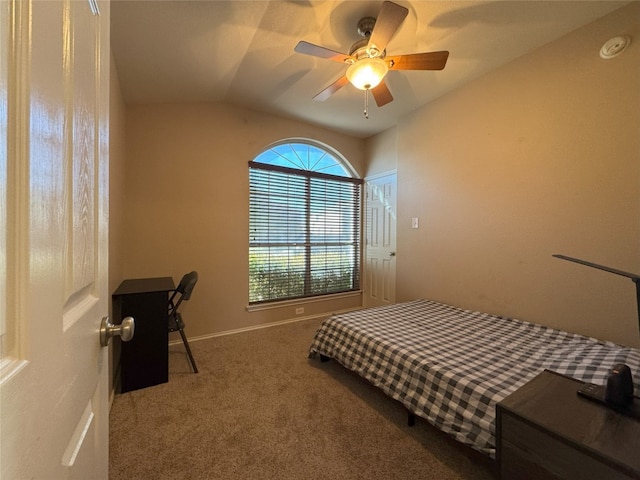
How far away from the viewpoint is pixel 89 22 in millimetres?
592

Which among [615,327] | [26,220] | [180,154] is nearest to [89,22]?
[26,220]

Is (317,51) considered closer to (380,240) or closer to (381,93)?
(381,93)

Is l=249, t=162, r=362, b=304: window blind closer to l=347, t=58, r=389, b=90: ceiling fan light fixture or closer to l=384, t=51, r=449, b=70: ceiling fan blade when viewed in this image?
l=347, t=58, r=389, b=90: ceiling fan light fixture

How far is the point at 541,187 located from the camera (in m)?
2.19

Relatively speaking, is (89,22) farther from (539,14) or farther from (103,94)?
(539,14)

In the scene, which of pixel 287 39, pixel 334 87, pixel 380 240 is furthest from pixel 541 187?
pixel 287 39

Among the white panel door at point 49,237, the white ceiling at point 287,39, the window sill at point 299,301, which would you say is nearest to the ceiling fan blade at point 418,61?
the white ceiling at point 287,39

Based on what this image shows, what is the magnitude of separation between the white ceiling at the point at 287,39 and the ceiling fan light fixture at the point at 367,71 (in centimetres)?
35

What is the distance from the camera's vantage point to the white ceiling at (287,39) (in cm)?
169

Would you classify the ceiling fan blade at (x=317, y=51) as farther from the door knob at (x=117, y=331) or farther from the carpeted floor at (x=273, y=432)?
the carpeted floor at (x=273, y=432)

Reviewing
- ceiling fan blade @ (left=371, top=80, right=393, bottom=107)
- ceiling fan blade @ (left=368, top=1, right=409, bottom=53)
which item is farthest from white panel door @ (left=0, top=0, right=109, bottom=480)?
ceiling fan blade @ (left=371, top=80, right=393, bottom=107)

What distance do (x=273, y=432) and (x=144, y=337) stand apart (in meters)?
1.20

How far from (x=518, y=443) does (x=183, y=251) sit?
2.90 metres

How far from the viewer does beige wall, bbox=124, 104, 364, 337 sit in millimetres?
2635
